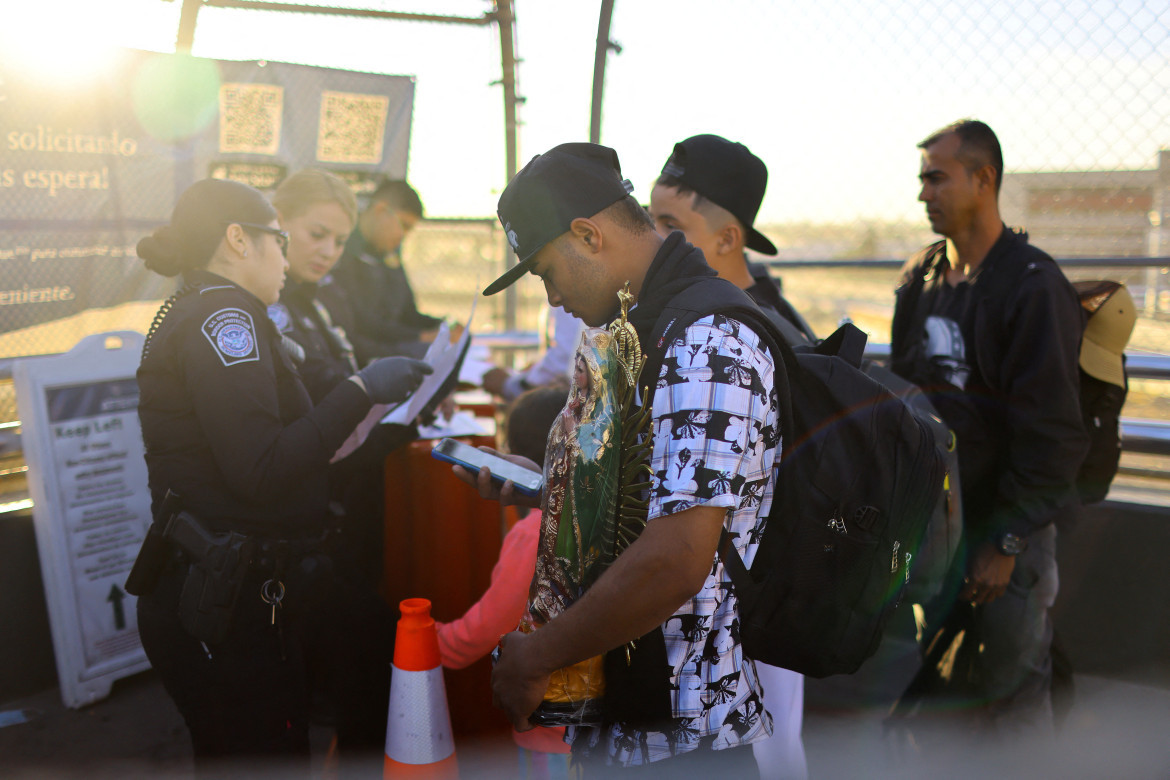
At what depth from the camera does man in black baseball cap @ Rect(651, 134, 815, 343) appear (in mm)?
2238

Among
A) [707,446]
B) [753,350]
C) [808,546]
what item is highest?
[753,350]

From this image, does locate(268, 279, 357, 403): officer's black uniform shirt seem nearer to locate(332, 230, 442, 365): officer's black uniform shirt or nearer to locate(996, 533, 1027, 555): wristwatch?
locate(332, 230, 442, 365): officer's black uniform shirt

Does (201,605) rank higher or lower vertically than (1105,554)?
higher

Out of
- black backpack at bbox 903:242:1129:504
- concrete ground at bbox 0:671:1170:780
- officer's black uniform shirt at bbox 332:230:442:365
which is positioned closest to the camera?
black backpack at bbox 903:242:1129:504

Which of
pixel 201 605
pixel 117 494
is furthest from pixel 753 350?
pixel 117 494

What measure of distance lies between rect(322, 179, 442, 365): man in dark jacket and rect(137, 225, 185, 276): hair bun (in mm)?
1798

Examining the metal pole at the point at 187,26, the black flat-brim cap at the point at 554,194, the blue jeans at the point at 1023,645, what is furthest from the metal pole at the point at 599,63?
the blue jeans at the point at 1023,645

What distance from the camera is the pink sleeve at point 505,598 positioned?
214 centimetres

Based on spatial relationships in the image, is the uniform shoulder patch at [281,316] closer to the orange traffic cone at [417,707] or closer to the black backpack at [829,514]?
the orange traffic cone at [417,707]

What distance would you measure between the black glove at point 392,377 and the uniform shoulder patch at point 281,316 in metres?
0.44

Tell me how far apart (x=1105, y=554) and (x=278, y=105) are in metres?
5.02

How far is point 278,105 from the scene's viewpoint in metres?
4.39

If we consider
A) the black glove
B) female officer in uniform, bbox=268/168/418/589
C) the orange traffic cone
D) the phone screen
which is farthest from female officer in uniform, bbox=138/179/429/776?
female officer in uniform, bbox=268/168/418/589

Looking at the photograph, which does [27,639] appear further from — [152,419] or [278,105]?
[278,105]
